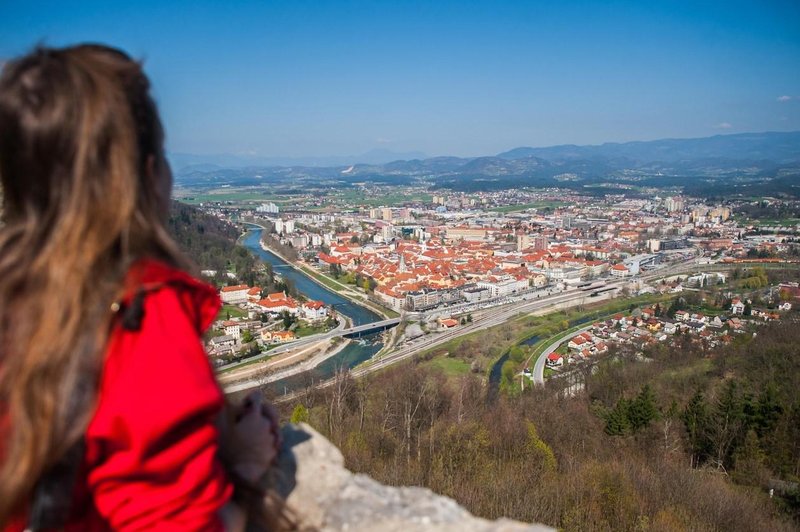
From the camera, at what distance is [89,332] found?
1.70ft

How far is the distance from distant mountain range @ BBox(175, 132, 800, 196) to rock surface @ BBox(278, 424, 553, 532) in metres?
61.8

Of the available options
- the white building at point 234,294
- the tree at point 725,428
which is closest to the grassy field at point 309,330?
the white building at point 234,294

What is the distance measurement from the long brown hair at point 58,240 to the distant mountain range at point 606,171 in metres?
62.1

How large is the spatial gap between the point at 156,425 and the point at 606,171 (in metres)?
111

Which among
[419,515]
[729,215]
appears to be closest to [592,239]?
[729,215]

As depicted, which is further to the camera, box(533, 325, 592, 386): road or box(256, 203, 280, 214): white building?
box(256, 203, 280, 214): white building

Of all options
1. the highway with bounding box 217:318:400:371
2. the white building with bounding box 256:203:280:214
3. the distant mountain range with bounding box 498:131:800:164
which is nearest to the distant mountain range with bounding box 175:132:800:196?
the distant mountain range with bounding box 498:131:800:164

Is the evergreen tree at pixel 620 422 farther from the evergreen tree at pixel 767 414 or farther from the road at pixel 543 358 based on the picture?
the road at pixel 543 358

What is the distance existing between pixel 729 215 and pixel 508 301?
29.7 meters

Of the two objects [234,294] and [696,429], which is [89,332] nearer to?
[696,429]

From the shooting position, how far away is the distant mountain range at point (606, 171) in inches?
2997

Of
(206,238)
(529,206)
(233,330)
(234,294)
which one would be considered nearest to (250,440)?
(233,330)

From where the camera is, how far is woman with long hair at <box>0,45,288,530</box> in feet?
1.67

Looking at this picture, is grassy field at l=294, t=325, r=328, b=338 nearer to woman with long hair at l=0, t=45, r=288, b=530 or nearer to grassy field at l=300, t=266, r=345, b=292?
grassy field at l=300, t=266, r=345, b=292
